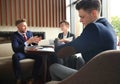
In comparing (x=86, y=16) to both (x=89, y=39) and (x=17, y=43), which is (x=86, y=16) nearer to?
(x=89, y=39)

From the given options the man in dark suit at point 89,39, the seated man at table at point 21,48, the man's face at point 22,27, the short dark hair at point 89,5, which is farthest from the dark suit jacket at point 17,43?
the short dark hair at point 89,5

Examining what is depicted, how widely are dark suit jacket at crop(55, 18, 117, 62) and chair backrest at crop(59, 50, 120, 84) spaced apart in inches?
15.5

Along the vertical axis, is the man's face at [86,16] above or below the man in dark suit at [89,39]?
above

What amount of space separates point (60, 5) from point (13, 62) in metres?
2.85

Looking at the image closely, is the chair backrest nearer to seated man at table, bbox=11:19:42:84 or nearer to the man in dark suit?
the man in dark suit

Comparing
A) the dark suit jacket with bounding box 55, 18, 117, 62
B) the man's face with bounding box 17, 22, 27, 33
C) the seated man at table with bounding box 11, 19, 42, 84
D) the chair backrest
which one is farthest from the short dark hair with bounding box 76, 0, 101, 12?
the man's face with bounding box 17, 22, 27, 33

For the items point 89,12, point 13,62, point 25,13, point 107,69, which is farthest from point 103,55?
point 25,13

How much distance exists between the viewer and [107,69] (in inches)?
50.3

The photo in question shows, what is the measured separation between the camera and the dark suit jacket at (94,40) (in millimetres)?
1675

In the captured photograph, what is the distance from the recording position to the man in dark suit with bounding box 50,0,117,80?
168cm

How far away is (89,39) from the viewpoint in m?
1.70

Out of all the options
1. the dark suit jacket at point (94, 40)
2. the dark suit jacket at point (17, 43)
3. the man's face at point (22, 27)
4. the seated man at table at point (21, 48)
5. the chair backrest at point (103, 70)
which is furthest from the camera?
the man's face at point (22, 27)

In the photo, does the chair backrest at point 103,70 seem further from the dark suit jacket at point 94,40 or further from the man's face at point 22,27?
the man's face at point 22,27

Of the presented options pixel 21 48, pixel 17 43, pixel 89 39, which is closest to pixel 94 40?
pixel 89 39
